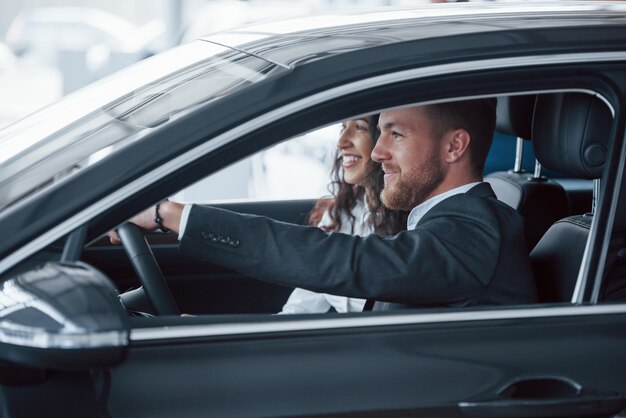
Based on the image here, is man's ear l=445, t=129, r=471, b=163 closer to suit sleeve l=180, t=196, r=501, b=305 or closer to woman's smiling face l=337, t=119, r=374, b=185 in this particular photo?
suit sleeve l=180, t=196, r=501, b=305

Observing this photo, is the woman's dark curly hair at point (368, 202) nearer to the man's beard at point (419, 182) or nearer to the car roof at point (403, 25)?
the man's beard at point (419, 182)

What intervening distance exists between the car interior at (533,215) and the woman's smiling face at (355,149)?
15.4 inches

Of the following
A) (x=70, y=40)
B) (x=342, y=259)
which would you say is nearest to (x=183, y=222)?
(x=342, y=259)

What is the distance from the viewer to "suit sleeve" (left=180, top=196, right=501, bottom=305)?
1.88 meters

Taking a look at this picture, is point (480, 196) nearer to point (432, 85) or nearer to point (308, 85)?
point (432, 85)

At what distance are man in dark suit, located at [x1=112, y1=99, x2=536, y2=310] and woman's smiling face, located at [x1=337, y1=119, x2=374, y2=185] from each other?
64cm

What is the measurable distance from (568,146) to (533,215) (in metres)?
1.22

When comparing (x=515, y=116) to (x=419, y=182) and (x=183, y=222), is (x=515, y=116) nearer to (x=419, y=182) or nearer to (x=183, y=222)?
(x=419, y=182)

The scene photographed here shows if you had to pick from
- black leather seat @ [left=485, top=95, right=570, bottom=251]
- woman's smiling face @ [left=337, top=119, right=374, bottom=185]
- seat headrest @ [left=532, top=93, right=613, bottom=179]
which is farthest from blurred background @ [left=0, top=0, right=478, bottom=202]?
seat headrest @ [left=532, top=93, right=613, bottom=179]

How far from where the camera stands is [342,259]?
1.93 m

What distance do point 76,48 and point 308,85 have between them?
36.4 feet

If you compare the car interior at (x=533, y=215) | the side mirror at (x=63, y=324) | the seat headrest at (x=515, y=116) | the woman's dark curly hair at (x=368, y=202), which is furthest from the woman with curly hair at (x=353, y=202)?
the side mirror at (x=63, y=324)

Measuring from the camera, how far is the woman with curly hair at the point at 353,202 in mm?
2777

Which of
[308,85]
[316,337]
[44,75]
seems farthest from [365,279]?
[44,75]
